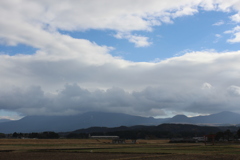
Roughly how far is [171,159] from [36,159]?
19932 mm

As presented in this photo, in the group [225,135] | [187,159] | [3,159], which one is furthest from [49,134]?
[187,159]

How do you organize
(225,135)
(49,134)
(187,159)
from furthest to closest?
(49,134), (225,135), (187,159)

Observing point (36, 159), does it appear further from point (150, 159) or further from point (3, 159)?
point (150, 159)

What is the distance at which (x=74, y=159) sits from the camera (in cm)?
4066

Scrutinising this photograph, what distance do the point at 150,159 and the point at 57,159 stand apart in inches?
543

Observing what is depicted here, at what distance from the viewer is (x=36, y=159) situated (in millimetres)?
40812

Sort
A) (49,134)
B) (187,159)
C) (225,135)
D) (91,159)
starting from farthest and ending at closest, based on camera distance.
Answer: (49,134)
(225,135)
(91,159)
(187,159)

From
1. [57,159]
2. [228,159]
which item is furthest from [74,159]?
[228,159]

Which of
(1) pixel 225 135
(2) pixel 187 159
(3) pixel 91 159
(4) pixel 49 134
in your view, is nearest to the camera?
(2) pixel 187 159

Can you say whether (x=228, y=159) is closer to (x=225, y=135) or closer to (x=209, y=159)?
(x=209, y=159)

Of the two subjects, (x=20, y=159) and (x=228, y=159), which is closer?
(x=228, y=159)

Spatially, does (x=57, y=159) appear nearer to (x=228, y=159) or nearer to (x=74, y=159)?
(x=74, y=159)

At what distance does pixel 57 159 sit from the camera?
133 feet

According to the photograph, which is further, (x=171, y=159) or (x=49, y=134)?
(x=49, y=134)
